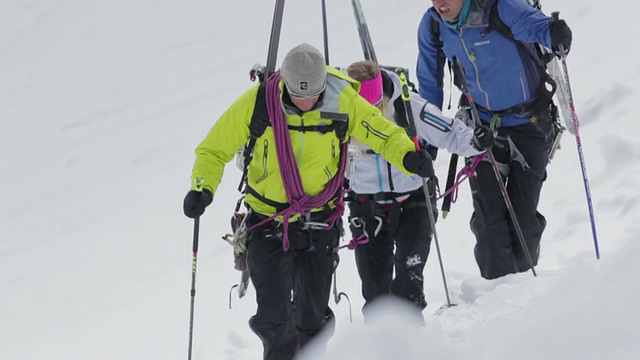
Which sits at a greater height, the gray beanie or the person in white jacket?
the gray beanie

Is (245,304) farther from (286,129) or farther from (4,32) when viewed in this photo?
(4,32)

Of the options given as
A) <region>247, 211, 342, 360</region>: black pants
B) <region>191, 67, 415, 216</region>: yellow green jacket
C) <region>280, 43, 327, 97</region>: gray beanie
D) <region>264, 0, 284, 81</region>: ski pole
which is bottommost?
<region>247, 211, 342, 360</region>: black pants

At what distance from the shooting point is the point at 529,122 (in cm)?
573

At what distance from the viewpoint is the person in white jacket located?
17.4 ft

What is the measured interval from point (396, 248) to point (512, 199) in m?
0.93

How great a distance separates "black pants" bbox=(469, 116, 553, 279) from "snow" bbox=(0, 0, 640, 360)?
41cm

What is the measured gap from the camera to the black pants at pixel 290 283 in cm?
486

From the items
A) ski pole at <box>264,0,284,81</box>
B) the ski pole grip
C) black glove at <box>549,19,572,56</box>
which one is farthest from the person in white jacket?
black glove at <box>549,19,572,56</box>

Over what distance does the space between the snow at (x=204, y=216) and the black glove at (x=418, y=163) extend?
0.78 metres

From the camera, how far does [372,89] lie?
5.21m

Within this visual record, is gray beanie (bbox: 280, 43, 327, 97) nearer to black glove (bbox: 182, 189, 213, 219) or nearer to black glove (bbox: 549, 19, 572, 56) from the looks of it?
black glove (bbox: 182, 189, 213, 219)

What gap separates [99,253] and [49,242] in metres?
1.44

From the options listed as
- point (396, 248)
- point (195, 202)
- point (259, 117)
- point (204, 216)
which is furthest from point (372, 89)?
point (204, 216)

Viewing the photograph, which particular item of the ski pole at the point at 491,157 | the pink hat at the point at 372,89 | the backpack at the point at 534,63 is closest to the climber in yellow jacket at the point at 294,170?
the pink hat at the point at 372,89
